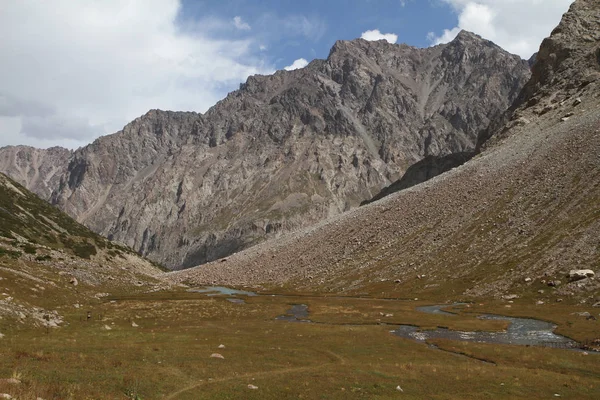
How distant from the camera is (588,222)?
91625 mm

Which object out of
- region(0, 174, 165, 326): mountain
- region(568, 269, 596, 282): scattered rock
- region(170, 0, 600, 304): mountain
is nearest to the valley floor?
region(0, 174, 165, 326): mountain

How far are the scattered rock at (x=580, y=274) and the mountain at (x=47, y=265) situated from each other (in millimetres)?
78158

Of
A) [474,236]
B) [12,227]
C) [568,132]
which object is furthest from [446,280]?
[12,227]

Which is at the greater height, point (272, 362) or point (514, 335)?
point (272, 362)

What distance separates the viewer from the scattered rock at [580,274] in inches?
2953

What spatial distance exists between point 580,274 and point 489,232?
35482 millimetres

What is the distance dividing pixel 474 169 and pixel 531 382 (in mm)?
124044

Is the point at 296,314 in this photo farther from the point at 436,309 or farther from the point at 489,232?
the point at 489,232

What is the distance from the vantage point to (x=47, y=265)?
294 ft

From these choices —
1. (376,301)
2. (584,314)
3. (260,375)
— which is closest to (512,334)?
(584,314)

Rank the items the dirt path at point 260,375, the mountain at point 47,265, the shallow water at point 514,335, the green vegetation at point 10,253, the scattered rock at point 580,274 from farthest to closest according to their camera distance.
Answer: the green vegetation at point 10,253
the scattered rock at point 580,274
the mountain at point 47,265
the shallow water at point 514,335
the dirt path at point 260,375

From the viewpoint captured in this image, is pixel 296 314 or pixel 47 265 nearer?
pixel 296 314

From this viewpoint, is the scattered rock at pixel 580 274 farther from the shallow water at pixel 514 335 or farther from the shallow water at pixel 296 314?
the shallow water at pixel 296 314

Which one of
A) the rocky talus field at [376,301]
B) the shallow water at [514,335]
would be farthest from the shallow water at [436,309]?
the shallow water at [514,335]
